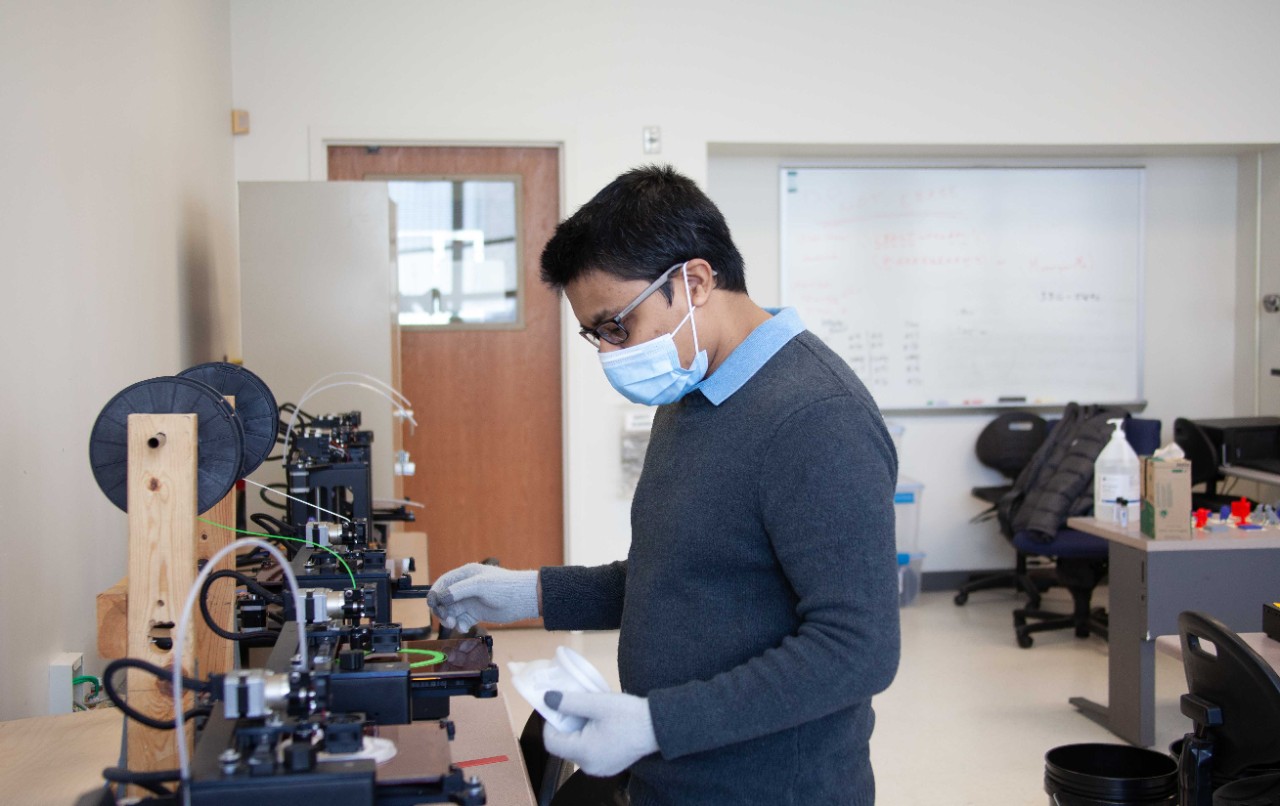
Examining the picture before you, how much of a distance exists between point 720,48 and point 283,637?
3.94 m

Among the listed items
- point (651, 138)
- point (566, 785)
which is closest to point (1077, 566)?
point (651, 138)

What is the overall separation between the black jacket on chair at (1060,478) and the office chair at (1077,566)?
60 millimetres

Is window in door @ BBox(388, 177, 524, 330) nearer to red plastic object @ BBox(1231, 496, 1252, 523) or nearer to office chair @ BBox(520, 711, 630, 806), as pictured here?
red plastic object @ BBox(1231, 496, 1252, 523)

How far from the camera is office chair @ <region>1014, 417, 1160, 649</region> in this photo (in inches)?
178

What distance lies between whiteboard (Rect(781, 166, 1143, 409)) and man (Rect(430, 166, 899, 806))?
4033 millimetres

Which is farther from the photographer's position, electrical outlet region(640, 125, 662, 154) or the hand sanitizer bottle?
electrical outlet region(640, 125, 662, 154)

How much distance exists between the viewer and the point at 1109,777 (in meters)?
2.49

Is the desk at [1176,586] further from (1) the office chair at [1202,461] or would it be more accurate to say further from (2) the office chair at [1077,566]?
(1) the office chair at [1202,461]

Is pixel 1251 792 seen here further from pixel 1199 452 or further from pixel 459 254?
pixel 459 254

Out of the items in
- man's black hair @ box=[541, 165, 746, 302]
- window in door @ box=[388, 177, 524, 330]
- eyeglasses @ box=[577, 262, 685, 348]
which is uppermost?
window in door @ box=[388, 177, 524, 330]

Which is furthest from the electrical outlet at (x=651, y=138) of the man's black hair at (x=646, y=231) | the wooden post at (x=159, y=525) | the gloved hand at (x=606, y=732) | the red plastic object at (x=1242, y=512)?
the gloved hand at (x=606, y=732)

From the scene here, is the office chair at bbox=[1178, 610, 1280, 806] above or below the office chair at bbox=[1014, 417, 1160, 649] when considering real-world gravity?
above

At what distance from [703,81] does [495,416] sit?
5.76ft

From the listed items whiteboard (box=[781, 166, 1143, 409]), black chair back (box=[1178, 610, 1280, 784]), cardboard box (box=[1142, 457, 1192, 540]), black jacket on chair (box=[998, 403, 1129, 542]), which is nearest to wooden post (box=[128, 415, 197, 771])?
black chair back (box=[1178, 610, 1280, 784])
